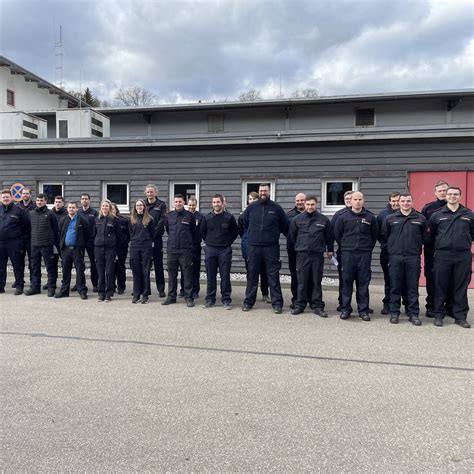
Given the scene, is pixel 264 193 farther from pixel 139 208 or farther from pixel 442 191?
pixel 442 191

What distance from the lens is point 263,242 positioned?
277 inches

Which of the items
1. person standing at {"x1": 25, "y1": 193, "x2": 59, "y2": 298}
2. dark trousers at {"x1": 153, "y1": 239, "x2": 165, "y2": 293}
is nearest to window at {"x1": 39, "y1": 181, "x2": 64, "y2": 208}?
person standing at {"x1": 25, "y1": 193, "x2": 59, "y2": 298}

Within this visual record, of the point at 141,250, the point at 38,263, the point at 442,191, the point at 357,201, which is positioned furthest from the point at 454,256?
the point at 38,263

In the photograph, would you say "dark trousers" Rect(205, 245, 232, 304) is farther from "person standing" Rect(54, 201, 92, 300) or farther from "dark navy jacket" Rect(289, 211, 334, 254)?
"person standing" Rect(54, 201, 92, 300)

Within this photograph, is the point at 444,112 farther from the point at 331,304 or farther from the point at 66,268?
the point at 66,268

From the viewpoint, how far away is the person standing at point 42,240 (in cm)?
824

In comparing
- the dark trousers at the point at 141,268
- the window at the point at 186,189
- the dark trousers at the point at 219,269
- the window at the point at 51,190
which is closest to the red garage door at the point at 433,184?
the dark trousers at the point at 219,269

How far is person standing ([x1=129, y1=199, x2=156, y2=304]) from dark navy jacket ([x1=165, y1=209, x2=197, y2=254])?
0.44m

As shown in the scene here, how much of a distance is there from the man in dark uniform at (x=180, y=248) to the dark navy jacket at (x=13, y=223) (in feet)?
10.8

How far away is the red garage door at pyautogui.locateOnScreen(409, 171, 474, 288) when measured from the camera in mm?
9516

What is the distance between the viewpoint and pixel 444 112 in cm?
1472

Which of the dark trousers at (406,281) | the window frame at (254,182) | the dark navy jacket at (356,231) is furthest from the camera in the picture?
the window frame at (254,182)

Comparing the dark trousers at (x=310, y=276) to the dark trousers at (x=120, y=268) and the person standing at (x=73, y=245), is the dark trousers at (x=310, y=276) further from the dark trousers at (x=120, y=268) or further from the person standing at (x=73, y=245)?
the person standing at (x=73, y=245)

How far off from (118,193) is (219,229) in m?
5.54
